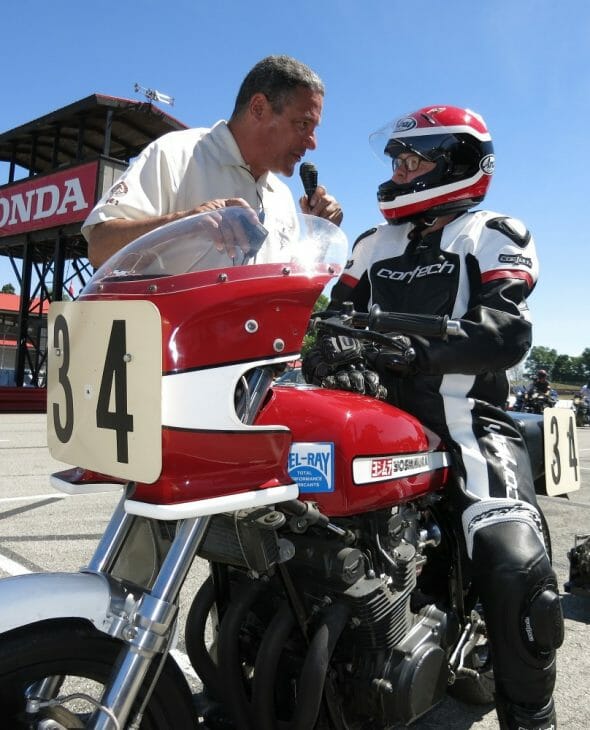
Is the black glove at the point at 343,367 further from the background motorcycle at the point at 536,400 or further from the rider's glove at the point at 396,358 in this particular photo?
the background motorcycle at the point at 536,400

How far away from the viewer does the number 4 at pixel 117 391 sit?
4.69 feet

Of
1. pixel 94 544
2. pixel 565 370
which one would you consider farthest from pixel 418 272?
pixel 565 370

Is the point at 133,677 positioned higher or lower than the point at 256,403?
lower

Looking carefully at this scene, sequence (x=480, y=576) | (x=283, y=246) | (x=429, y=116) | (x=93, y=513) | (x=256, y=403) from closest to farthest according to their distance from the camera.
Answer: (x=256, y=403) < (x=283, y=246) < (x=480, y=576) < (x=429, y=116) < (x=93, y=513)

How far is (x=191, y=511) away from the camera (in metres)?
1.40

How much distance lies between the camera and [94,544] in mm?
4617

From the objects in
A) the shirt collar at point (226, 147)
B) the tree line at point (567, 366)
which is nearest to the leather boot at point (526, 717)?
the shirt collar at point (226, 147)

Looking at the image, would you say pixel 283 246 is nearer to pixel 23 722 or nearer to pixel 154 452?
pixel 154 452

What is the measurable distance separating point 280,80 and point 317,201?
449 mm

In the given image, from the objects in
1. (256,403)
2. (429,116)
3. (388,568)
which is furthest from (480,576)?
(429,116)

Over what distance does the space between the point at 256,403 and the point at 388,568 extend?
72 centimetres

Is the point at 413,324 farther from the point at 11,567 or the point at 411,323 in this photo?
the point at 11,567

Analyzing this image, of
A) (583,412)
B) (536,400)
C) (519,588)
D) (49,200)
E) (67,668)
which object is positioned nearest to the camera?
(67,668)

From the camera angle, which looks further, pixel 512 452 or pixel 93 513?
pixel 93 513
